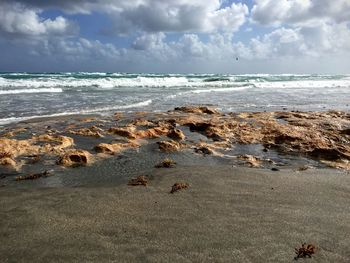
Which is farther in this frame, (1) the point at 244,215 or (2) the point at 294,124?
(2) the point at 294,124

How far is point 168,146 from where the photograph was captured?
8.38 meters

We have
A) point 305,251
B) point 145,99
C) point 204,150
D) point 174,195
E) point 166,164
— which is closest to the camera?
point 305,251

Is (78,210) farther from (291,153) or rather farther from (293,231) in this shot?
(291,153)

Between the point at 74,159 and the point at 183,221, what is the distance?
3.36 metres

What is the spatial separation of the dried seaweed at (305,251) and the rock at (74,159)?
4.44 metres

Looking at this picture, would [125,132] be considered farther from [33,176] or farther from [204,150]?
[33,176]

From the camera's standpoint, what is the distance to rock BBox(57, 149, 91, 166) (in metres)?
7.06

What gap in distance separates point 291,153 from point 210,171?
7.91 feet

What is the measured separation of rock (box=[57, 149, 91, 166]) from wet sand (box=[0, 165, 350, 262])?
1.32m

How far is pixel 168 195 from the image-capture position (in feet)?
18.0

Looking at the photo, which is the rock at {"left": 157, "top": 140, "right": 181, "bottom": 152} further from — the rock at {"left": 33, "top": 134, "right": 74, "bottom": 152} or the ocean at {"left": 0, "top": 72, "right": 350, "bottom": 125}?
the ocean at {"left": 0, "top": 72, "right": 350, "bottom": 125}

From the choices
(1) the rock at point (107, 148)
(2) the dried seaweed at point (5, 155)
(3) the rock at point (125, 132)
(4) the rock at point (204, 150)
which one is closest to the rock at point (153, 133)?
(3) the rock at point (125, 132)

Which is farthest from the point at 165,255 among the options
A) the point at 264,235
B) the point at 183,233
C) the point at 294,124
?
the point at 294,124

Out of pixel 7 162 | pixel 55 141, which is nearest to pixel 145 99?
pixel 55 141
